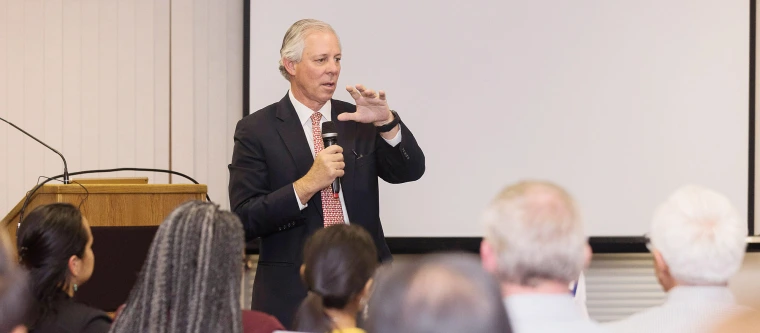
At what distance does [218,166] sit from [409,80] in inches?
43.7

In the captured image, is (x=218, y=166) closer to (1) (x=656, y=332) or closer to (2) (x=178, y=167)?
(2) (x=178, y=167)

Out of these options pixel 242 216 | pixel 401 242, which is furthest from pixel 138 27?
pixel 242 216

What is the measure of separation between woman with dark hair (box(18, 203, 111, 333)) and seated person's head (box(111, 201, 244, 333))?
1.44 ft

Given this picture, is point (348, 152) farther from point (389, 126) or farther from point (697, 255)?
point (697, 255)

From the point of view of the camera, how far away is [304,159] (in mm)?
3121

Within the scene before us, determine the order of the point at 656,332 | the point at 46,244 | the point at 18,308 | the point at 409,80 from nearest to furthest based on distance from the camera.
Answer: the point at 18,308 < the point at 656,332 < the point at 46,244 < the point at 409,80

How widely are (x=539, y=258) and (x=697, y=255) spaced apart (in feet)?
1.35

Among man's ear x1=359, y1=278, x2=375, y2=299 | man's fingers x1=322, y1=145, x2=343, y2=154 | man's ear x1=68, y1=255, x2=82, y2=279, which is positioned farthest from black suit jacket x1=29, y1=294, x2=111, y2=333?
man's fingers x1=322, y1=145, x2=343, y2=154

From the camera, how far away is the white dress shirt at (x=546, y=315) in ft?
5.47

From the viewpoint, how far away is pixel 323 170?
9.36 feet

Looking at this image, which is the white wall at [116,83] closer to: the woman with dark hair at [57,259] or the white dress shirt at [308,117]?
the white dress shirt at [308,117]

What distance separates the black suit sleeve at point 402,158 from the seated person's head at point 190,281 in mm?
1294

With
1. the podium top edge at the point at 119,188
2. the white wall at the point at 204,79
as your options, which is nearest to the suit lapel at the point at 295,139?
the podium top edge at the point at 119,188

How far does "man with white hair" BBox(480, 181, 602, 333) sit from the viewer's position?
167 centimetres
